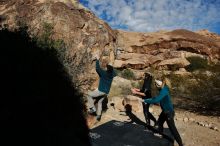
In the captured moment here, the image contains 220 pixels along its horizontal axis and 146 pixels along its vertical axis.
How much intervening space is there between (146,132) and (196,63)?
20.2 meters

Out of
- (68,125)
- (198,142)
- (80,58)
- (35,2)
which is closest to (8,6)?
(35,2)

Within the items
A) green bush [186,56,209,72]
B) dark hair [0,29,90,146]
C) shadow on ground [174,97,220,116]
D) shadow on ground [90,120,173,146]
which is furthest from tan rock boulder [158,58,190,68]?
dark hair [0,29,90,146]

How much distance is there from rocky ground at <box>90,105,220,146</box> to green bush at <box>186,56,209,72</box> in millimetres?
14893

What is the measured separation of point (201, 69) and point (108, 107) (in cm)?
1678

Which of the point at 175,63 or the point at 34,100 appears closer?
the point at 34,100

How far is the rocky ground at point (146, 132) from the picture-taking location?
800 centimetres

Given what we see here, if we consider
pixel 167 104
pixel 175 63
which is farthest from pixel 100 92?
pixel 175 63

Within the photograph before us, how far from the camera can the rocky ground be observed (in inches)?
315

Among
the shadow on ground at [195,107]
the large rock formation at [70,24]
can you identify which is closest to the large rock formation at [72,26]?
the large rock formation at [70,24]

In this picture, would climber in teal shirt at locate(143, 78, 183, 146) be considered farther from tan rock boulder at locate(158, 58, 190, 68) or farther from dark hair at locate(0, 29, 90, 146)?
tan rock boulder at locate(158, 58, 190, 68)

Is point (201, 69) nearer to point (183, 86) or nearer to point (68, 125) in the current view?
point (183, 86)

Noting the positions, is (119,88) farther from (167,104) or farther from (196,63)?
(196,63)

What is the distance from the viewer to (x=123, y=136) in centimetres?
834

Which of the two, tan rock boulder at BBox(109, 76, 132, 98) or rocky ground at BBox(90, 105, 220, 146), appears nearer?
rocky ground at BBox(90, 105, 220, 146)
